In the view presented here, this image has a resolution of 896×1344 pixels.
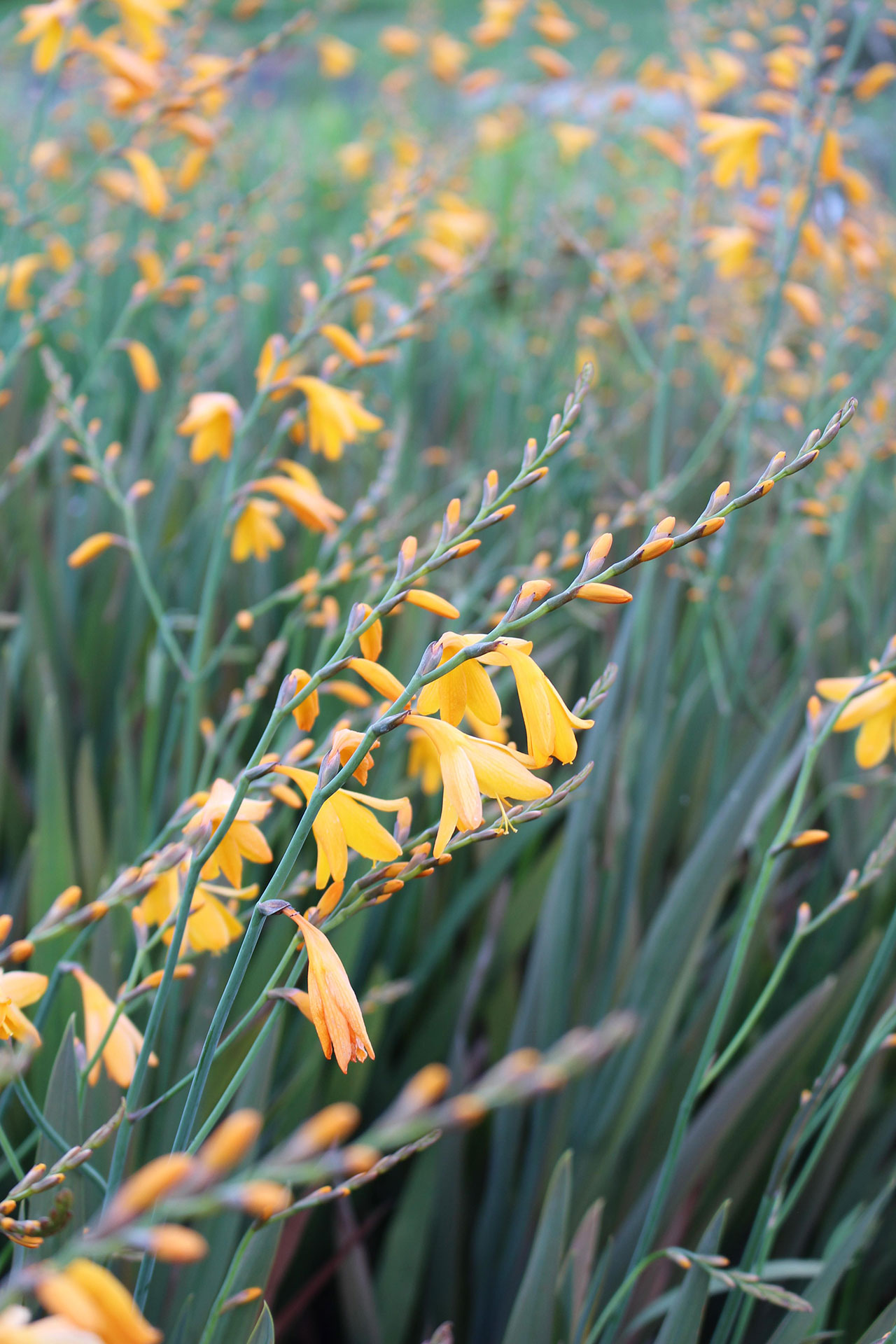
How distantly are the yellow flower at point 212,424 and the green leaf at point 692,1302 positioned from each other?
89 cm

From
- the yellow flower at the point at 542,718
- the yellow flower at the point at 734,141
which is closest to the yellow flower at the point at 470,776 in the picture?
the yellow flower at the point at 542,718

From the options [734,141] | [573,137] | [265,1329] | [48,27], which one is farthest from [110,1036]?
[573,137]

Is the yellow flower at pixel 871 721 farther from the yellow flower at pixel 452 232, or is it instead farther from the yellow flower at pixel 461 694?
the yellow flower at pixel 452 232

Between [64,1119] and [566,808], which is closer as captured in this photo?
[64,1119]

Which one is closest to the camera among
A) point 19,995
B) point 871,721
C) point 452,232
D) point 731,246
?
point 19,995

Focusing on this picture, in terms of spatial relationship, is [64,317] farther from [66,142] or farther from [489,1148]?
[489,1148]

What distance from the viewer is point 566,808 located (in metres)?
1.62

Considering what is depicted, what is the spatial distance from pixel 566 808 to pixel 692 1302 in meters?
0.91

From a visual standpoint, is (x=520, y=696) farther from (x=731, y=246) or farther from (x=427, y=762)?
(x=731, y=246)

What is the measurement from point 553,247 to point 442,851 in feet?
8.27

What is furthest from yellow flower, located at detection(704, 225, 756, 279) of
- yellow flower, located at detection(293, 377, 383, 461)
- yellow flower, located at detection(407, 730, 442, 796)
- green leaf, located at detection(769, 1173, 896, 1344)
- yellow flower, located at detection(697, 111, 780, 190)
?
green leaf, located at detection(769, 1173, 896, 1344)

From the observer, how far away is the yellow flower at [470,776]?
1.66ft

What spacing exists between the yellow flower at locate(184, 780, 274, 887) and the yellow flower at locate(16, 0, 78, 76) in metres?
1.26

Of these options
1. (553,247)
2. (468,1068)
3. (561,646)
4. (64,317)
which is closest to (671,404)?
(553,247)
